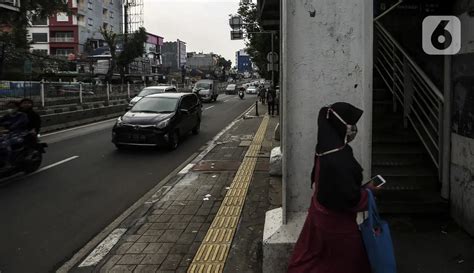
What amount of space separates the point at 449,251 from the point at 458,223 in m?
0.73

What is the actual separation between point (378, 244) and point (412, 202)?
3.12m

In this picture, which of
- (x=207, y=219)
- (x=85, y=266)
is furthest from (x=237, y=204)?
(x=85, y=266)

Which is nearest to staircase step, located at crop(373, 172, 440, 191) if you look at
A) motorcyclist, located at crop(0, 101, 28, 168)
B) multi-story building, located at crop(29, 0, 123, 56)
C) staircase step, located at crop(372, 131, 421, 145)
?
staircase step, located at crop(372, 131, 421, 145)

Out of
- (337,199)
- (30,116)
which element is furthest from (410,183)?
(30,116)

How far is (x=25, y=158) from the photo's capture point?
31.4 feet

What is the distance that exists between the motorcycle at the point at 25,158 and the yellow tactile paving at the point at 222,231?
4.15m

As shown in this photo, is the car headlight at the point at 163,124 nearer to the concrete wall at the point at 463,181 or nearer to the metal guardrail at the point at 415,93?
the metal guardrail at the point at 415,93

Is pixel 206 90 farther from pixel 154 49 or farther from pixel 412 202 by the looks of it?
pixel 154 49

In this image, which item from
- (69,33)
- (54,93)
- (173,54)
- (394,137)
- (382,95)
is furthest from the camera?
(173,54)

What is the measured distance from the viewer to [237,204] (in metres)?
7.07

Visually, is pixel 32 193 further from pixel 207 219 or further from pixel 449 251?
pixel 449 251

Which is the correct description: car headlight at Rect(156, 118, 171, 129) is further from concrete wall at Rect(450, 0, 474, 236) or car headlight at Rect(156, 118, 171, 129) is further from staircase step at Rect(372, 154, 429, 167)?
concrete wall at Rect(450, 0, 474, 236)

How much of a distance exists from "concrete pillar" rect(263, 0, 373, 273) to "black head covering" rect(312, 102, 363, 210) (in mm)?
1165

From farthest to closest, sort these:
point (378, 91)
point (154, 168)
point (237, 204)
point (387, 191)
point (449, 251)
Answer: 1. point (154, 168)
2. point (378, 91)
3. point (237, 204)
4. point (387, 191)
5. point (449, 251)
